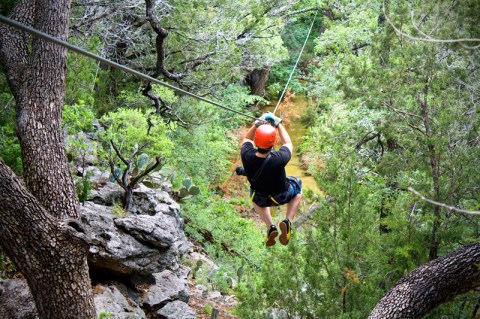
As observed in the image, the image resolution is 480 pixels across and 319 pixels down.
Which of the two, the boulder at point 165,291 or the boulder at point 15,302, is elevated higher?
the boulder at point 15,302

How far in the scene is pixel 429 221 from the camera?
6.73 m

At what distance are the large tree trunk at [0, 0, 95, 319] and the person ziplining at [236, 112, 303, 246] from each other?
1969mm

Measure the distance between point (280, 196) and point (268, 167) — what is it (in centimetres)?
55

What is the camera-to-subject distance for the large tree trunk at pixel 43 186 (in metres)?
5.19

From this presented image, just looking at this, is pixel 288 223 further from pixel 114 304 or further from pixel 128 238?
pixel 114 304

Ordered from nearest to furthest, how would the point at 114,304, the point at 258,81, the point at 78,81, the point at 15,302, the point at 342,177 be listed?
the point at 15,302 → the point at 342,177 → the point at 114,304 → the point at 78,81 → the point at 258,81

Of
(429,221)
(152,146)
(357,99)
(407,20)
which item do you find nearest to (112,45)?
(152,146)

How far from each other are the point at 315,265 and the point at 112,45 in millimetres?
7787

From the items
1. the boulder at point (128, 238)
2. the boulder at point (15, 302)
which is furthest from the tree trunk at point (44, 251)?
the boulder at point (128, 238)

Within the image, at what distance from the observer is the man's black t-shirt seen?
6.17 meters

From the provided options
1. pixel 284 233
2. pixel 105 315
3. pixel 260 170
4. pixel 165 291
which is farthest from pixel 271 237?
pixel 165 291

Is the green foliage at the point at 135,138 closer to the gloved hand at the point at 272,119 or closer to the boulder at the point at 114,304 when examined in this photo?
the boulder at the point at 114,304

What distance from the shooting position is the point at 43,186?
228 inches

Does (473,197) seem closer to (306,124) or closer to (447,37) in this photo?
(447,37)
